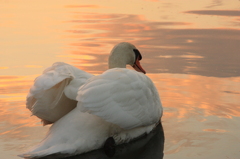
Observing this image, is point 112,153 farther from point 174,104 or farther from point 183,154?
point 174,104

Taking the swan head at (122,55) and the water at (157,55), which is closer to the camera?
the water at (157,55)

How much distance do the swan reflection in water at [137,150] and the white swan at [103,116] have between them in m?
0.08

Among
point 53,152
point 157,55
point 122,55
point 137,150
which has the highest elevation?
point 122,55

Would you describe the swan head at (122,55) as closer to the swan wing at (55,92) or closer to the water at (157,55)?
the water at (157,55)

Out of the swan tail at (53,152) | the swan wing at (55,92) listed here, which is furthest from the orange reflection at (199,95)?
the swan tail at (53,152)

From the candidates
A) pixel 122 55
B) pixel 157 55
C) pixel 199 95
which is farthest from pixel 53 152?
pixel 157 55

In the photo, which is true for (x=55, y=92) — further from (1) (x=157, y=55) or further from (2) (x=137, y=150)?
(1) (x=157, y=55)

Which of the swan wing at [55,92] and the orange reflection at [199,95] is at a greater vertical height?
the swan wing at [55,92]

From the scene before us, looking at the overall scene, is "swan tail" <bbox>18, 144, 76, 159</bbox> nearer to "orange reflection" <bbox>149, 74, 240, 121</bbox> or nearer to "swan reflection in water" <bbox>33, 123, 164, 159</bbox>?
"swan reflection in water" <bbox>33, 123, 164, 159</bbox>

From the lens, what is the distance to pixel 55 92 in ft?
19.1

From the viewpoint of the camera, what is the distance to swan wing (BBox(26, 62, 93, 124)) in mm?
5695

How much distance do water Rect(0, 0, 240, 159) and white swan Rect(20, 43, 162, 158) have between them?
1.55 feet

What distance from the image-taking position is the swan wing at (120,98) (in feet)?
17.5

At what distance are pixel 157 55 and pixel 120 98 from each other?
16.9 feet
